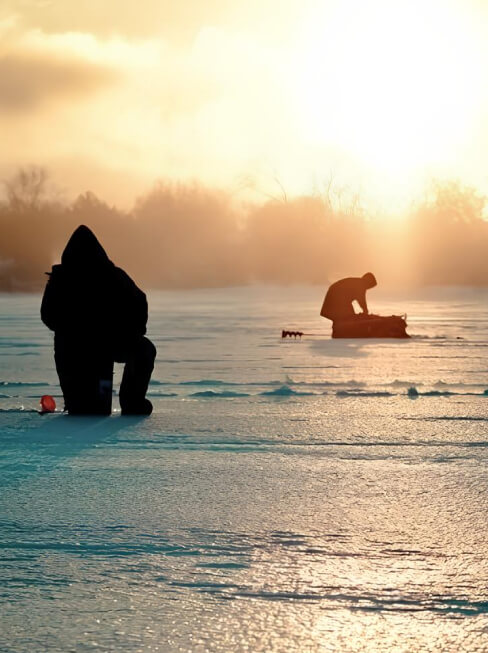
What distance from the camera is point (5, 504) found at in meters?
5.22

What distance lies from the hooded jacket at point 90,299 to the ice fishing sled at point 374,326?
14956 millimetres

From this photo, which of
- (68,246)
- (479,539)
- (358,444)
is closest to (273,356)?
(68,246)

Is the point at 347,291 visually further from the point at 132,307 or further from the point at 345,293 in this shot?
the point at 132,307

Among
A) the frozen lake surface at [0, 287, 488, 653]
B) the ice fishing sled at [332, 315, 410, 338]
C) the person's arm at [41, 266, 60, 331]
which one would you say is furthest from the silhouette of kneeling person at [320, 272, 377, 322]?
the person's arm at [41, 266, 60, 331]

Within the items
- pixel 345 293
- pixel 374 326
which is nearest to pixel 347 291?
pixel 345 293

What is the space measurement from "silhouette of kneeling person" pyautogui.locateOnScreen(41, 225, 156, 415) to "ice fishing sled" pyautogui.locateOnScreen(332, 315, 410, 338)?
588 inches

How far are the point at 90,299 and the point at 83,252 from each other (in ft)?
1.74

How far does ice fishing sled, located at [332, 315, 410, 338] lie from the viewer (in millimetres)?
23683

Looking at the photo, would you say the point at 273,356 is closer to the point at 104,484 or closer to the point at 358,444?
the point at 358,444

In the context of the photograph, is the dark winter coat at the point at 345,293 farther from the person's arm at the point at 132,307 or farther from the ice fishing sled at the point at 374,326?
the person's arm at the point at 132,307

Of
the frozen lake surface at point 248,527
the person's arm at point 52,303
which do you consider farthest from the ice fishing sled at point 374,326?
the person's arm at point 52,303

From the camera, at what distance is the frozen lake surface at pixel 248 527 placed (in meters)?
3.24

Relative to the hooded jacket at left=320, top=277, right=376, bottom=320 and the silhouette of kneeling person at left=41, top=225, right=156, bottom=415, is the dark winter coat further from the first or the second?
the silhouette of kneeling person at left=41, top=225, right=156, bottom=415

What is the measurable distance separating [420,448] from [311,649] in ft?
14.2
